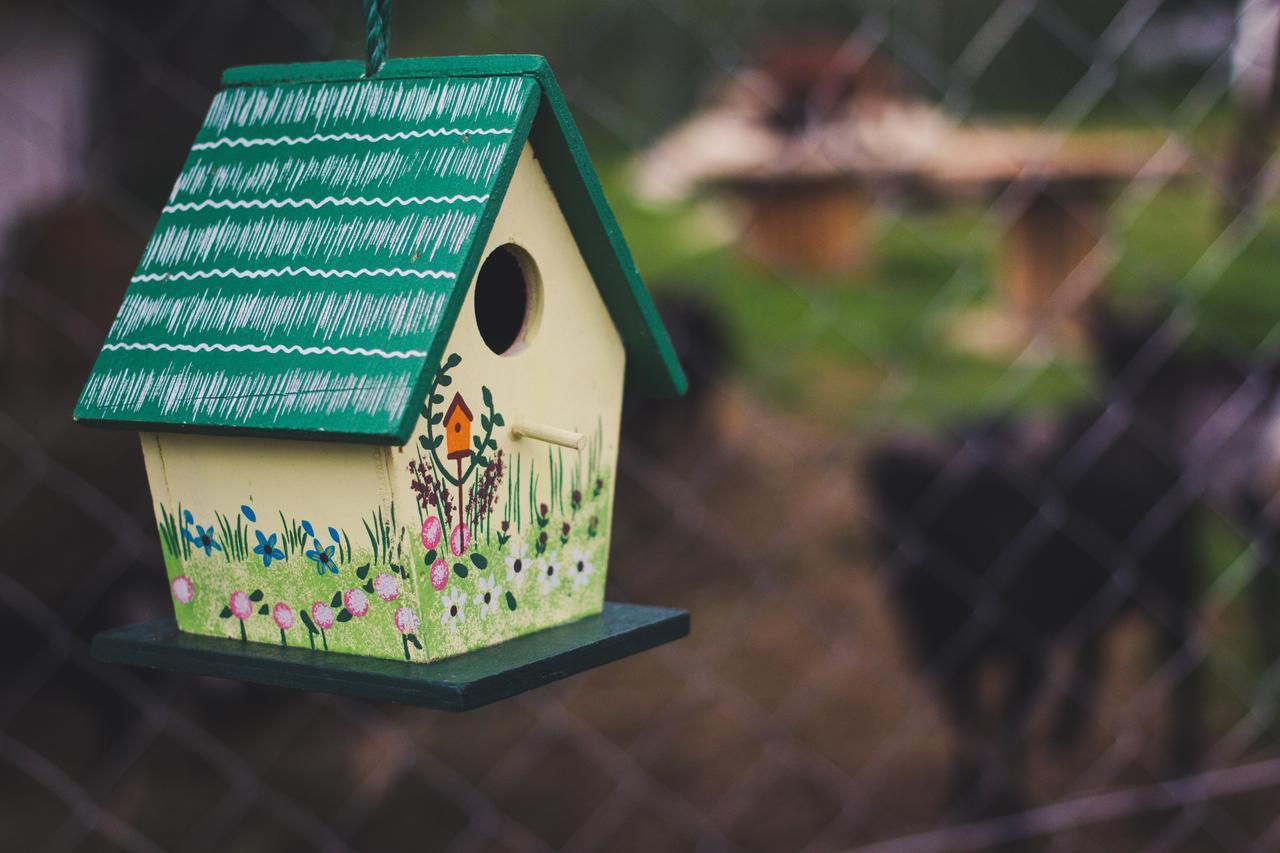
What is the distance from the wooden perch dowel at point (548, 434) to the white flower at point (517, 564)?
0.07m

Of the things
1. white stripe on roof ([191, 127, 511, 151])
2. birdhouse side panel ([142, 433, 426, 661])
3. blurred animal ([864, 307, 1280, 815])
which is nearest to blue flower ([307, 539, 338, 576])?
birdhouse side panel ([142, 433, 426, 661])

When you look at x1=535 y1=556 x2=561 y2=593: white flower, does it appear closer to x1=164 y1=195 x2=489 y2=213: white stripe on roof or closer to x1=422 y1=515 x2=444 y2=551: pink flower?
x1=422 y1=515 x2=444 y2=551: pink flower

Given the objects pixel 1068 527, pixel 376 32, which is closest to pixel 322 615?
pixel 376 32

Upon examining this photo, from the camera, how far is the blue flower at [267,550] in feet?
2.90

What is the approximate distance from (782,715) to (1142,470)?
66 centimetres

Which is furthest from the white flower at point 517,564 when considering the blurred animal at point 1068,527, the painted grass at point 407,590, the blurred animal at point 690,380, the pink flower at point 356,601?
the blurred animal at point 1068,527

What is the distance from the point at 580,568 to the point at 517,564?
0.23 ft

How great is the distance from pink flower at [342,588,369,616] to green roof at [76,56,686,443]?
0.11 meters

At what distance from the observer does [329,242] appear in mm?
842

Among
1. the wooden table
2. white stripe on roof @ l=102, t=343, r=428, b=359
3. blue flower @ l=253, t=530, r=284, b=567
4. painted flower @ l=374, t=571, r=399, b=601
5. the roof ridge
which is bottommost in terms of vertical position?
blue flower @ l=253, t=530, r=284, b=567

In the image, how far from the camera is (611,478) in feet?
3.33

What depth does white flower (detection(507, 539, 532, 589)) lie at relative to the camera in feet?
3.01

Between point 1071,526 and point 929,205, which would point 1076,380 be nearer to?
point 1071,526

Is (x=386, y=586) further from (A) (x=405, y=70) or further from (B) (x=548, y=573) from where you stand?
(A) (x=405, y=70)
